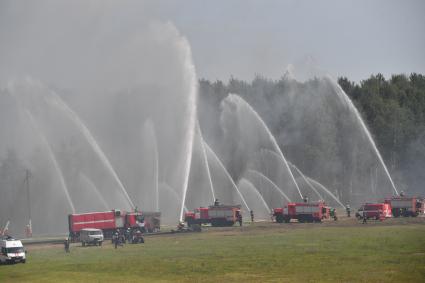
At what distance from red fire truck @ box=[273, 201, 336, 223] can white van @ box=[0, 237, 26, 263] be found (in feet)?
152

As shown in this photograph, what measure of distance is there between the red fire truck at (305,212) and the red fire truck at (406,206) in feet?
30.7

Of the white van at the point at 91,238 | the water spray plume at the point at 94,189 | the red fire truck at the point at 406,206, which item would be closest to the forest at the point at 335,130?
the water spray plume at the point at 94,189

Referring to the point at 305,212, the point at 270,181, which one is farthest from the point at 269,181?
the point at 305,212

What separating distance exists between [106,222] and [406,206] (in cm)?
4181

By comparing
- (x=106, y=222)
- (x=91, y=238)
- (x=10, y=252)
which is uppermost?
(x=106, y=222)

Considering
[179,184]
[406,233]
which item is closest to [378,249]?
[406,233]

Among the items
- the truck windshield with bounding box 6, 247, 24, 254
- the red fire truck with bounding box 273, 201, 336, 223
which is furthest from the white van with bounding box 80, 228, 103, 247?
the red fire truck with bounding box 273, 201, 336, 223

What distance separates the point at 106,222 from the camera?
9575 cm

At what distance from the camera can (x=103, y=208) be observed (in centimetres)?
13050

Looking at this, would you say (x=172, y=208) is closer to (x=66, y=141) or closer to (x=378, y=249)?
(x=66, y=141)

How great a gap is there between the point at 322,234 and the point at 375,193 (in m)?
84.9

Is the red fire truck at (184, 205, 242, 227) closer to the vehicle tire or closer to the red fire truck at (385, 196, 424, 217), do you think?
the vehicle tire

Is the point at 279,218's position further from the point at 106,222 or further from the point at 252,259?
the point at 252,259

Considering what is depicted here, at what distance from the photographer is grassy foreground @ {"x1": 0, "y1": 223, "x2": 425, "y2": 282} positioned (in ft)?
151
